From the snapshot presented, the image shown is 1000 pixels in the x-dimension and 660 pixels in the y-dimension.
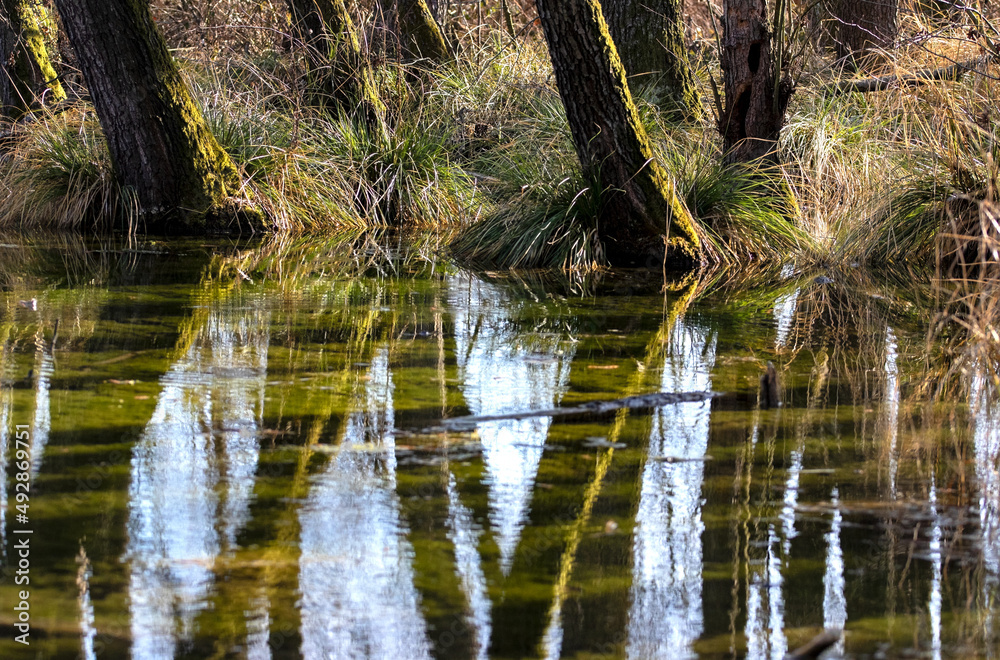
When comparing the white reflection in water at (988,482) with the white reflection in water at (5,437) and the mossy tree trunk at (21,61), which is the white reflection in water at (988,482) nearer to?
the white reflection in water at (5,437)

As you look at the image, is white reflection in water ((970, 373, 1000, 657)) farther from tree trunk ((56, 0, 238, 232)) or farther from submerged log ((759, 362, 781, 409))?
tree trunk ((56, 0, 238, 232))

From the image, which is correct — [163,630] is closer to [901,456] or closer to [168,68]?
[901,456]

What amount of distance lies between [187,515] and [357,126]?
7661mm

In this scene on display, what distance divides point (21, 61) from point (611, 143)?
7.73 m

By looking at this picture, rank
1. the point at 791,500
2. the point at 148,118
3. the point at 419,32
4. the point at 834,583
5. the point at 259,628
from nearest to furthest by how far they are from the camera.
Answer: the point at 259,628
the point at 834,583
the point at 791,500
the point at 148,118
the point at 419,32

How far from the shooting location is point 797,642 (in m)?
2.24

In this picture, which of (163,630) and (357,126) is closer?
(163,630)

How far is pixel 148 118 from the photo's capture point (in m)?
8.38

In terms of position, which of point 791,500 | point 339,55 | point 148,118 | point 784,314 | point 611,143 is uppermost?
point 339,55

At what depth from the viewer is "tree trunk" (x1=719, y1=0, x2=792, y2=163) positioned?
7617mm

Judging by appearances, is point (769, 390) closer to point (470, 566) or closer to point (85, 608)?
point (470, 566)

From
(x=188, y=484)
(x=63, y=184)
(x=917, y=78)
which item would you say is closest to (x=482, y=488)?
(x=188, y=484)

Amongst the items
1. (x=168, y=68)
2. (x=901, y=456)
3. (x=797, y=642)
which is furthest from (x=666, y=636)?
(x=168, y=68)

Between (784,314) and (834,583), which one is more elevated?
(784,314)
